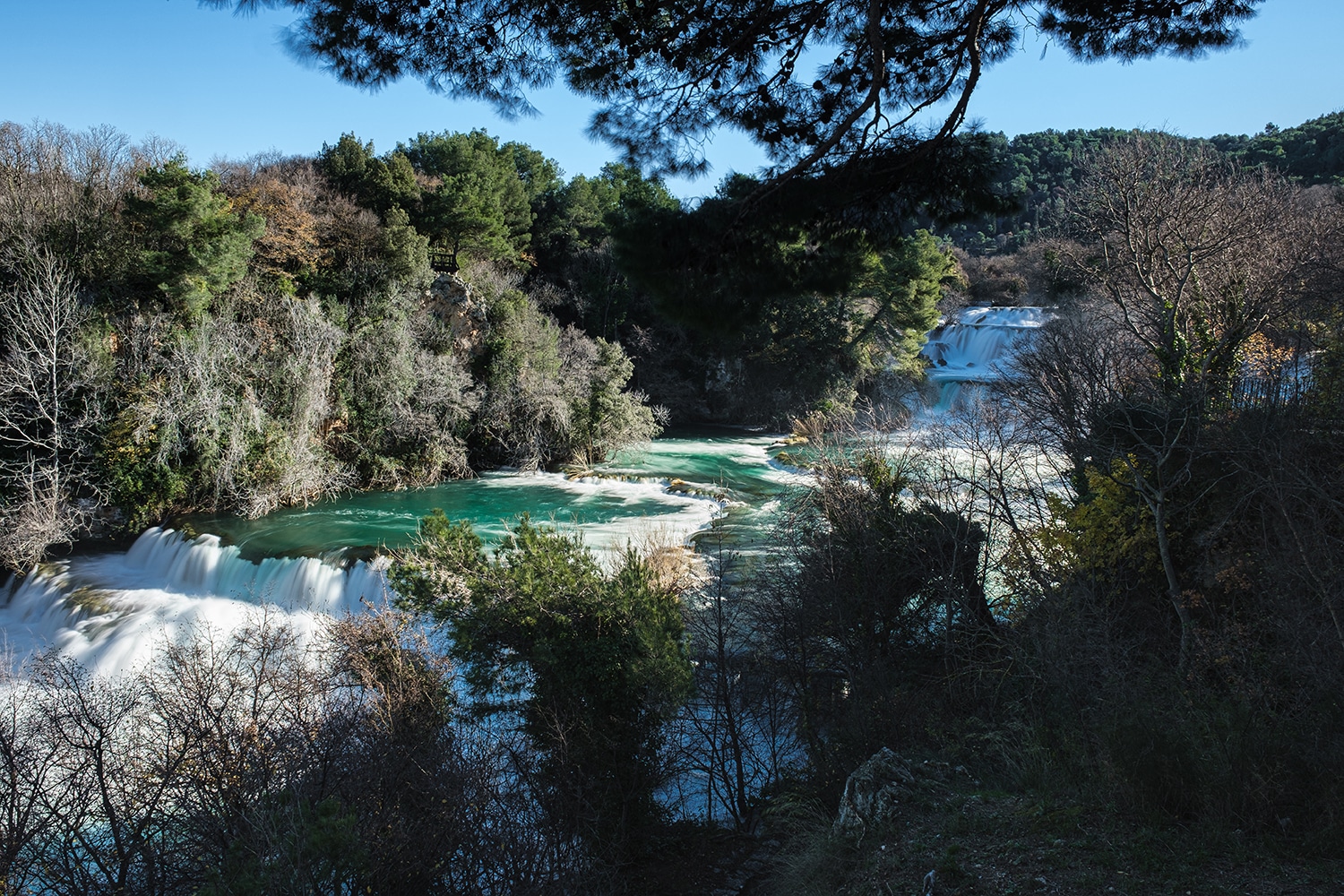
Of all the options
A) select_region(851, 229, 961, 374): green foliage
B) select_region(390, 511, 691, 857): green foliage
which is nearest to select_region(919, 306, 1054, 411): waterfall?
select_region(851, 229, 961, 374): green foliage

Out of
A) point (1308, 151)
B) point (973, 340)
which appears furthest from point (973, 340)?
point (1308, 151)

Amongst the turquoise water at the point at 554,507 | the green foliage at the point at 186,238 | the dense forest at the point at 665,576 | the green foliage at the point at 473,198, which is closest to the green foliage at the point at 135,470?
the dense forest at the point at 665,576

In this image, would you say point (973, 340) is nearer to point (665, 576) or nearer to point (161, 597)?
point (665, 576)

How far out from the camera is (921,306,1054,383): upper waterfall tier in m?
34.2

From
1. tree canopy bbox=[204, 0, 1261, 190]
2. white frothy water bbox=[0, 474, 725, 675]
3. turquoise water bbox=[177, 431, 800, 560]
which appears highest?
tree canopy bbox=[204, 0, 1261, 190]

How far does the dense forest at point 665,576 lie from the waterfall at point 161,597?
96 cm

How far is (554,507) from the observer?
1753 cm

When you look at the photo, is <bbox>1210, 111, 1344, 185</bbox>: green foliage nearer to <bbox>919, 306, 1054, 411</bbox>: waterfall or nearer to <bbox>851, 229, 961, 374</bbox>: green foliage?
<bbox>919, 306, 1054, 411</bbox>: waterfall

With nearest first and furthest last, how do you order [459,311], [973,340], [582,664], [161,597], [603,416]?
[582,664]
[161,597]
[603,416]
[459,311]
[973,340]

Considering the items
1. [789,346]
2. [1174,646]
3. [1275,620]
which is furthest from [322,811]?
[789,346]

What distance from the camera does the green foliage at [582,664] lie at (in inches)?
311

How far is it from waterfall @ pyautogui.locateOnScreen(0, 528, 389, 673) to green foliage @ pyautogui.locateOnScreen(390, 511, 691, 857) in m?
3.55

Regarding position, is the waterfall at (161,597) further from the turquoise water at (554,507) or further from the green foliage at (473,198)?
the green foliage at (473,198)

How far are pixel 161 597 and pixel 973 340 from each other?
1369 inches
